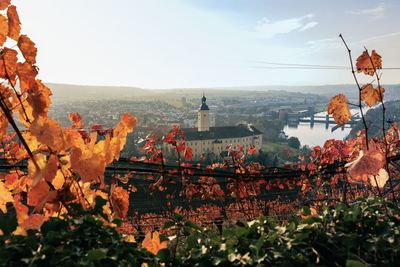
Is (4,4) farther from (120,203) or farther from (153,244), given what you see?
(153,244)

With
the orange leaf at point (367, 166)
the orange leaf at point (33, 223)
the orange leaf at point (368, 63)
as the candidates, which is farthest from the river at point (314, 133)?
the orange leaf at point (33, 223)

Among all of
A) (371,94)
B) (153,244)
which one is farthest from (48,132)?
(371,94)

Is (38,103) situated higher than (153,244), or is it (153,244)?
(38,103)

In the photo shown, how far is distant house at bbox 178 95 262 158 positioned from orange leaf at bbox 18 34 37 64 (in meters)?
61.5

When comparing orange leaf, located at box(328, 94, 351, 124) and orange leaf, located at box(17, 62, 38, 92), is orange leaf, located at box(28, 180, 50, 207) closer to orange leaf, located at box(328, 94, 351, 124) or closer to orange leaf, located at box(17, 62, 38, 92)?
orange leaf, located at box(17, 62, 38, 92)

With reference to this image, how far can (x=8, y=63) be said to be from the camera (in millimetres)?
1776

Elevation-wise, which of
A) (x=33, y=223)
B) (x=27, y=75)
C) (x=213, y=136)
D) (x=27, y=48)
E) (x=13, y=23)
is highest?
(x=13, y=23)

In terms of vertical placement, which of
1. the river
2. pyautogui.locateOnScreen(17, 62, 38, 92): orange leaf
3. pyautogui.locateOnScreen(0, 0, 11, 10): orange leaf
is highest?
pyautogui.locateOnScreen(0, 0, 11, 10): orange leaf

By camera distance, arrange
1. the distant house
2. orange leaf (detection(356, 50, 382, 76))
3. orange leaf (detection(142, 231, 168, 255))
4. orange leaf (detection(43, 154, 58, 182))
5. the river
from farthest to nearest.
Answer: the river
the distant house
orange leaf (detection(356, 50, 382, 76))
orange leaf (detection(43, 154, 58, 182))
orange leaf (detection(142, 231, 168, 255))

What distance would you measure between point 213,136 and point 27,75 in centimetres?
6872

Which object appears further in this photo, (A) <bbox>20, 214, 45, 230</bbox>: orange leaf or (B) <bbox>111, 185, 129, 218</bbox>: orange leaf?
(B) <bbox>111, 185, 129, 218</bbox>: orange leaf

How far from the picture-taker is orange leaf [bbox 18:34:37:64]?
177 centimetres

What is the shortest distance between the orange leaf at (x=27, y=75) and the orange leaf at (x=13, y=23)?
0.13 m

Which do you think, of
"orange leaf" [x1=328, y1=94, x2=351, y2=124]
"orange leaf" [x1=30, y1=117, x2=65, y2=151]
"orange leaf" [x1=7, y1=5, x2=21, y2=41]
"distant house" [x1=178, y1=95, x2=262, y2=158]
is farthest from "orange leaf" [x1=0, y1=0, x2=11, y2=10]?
"distant house" [x1=178, y1=95, x2=262, y2=158]
